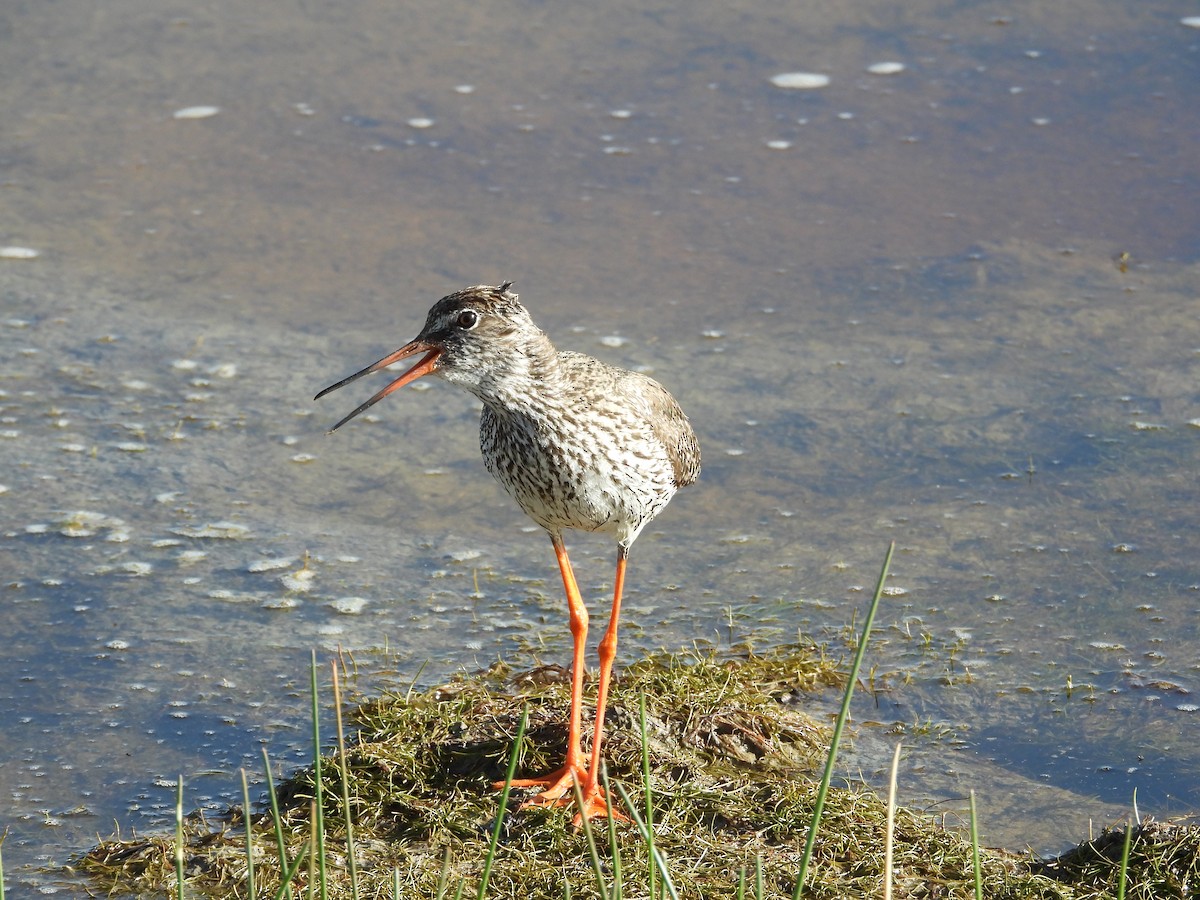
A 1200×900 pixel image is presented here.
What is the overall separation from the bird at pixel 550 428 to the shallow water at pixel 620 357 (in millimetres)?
820

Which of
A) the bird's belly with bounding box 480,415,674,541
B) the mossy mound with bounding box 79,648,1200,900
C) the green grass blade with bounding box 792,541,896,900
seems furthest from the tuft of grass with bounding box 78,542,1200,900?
the green grass blade with bounding box 792,541,896,900

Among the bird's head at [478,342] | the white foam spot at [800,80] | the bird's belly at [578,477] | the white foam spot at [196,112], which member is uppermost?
the white foam spot at [800,80]

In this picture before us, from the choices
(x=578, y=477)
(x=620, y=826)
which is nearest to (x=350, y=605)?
(x=578, y=477)

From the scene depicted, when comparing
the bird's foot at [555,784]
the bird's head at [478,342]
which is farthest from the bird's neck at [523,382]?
the bird's foot at [555,784]

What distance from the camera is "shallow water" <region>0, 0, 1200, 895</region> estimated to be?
4.79 m

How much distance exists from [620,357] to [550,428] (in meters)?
2.57

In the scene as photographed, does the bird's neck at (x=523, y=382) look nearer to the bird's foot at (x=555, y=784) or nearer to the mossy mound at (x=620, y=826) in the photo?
the mossy mound at (x=620, y=826)

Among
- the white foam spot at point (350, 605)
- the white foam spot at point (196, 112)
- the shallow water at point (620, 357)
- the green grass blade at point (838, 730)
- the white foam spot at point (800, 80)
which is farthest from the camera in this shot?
the white foam spot at point (800, 80)

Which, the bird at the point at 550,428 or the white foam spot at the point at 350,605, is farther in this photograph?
the white foam spot at the point at 350,605

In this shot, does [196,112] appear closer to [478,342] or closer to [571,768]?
[478,342]

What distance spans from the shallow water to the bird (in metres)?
0.82

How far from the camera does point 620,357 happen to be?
6.69 meters

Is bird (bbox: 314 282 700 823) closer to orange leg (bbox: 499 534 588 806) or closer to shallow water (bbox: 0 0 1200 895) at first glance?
orange leg (bbox: 499 534 588 806)

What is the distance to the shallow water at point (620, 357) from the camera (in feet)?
15.7
